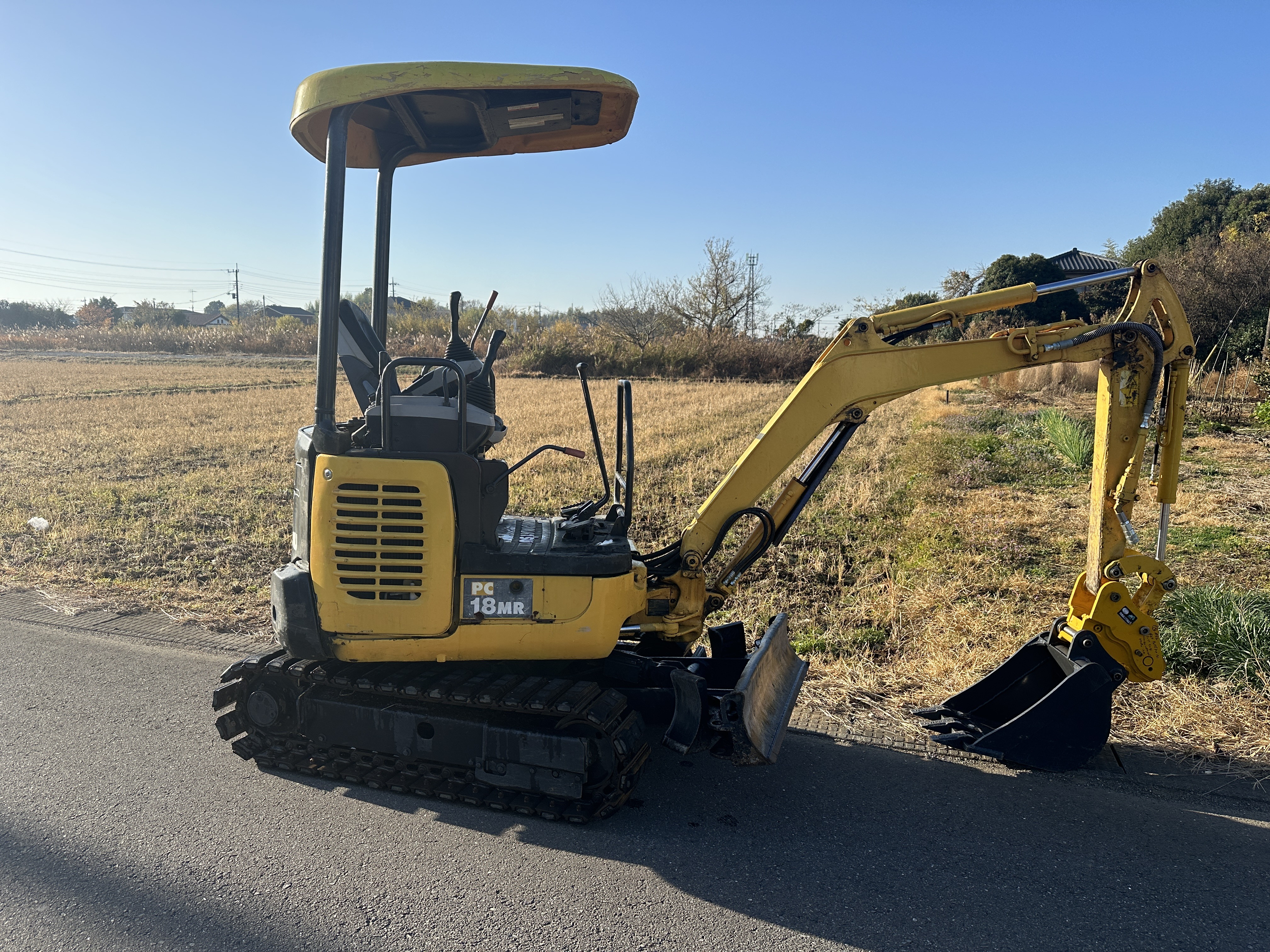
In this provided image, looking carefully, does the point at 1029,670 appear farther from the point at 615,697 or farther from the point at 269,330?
the point at 269,330

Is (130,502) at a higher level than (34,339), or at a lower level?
lower

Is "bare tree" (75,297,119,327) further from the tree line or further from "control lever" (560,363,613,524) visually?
"control lever" (560,363,613,524)

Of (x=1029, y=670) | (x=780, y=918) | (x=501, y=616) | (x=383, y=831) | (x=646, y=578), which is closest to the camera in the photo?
(x=780, y=918)

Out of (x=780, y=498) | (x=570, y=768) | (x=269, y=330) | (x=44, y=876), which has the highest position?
(x=269, y=330)

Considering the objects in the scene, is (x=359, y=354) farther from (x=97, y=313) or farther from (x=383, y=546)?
(x=97, y=313)

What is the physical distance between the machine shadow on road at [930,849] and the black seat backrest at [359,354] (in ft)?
6.26

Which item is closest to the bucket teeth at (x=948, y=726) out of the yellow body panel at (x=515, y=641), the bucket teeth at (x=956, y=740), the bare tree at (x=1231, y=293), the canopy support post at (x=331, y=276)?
the bucket teeth at (x=956, y=740)

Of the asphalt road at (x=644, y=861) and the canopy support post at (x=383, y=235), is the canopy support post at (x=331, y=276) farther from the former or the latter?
the asphalt road at (x=644, y=861)

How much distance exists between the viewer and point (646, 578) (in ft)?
13.8

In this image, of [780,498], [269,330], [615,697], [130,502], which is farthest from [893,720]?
[269,330]

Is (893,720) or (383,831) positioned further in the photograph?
(893,720)

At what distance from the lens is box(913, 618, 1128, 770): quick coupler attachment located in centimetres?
388

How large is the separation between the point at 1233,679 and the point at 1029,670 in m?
1.17

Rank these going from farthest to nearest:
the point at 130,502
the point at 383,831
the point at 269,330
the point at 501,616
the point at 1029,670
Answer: the point at 269,330, the point at 130,502, the point at 1029,670, the point at 501,616, the point at 383,831
